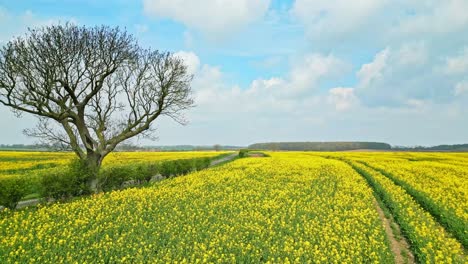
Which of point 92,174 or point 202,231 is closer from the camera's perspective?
point 202,231

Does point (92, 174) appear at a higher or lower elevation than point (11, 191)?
higher

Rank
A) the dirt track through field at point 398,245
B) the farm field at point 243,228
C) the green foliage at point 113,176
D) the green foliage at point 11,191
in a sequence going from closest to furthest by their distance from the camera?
the farm field at point 243,228 < the dirt track through field at point 398,245 < the green foliage at point 11,191 < the green foliage at point 113,176

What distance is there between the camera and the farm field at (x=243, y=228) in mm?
9031

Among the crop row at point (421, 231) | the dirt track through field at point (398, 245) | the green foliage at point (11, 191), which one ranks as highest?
the green foliage at point (11, 191)

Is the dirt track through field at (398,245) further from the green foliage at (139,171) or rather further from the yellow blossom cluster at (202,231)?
the green foliage at (139,171)

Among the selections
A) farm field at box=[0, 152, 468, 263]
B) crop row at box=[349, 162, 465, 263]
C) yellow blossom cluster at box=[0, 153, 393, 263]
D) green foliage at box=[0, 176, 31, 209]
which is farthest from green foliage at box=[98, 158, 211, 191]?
crop row at box=[349, 162, 465, 263]

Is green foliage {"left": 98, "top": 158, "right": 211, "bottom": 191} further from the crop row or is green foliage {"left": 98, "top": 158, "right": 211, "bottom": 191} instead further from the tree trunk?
the crop row

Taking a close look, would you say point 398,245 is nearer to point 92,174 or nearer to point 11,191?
point 11,191

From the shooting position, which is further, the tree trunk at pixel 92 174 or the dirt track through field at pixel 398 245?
the tree trunk at pixel 92 174

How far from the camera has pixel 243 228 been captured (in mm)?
11211

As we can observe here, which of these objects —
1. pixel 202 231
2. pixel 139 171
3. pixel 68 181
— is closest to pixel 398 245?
pixel 202 231

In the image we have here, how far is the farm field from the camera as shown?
9.03 m

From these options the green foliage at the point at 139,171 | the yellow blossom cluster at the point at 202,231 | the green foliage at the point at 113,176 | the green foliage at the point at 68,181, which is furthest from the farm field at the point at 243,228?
the green foliage at the point at 139,171

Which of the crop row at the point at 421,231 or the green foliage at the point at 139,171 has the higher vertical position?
the green foliage at the point at 139,171
